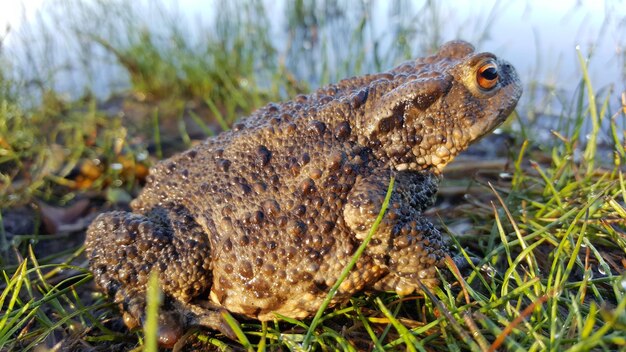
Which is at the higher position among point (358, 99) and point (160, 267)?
point (358, 99)

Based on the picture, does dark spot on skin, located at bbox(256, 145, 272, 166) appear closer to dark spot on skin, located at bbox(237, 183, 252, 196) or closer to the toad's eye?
dark spot on skin, located at bbox(237, 183, 252, 196)

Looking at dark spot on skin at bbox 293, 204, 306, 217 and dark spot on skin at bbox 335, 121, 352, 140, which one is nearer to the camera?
dark spot on skin at bbox 293, 204, 306, 217

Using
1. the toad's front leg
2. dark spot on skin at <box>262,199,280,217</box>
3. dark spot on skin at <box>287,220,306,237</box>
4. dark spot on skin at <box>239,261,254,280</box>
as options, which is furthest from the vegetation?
dark spot on skin at <box>262,199,280,217</box>

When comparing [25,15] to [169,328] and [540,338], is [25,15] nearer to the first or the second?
[169,328]

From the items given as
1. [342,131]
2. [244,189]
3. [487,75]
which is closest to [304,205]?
[244,189]

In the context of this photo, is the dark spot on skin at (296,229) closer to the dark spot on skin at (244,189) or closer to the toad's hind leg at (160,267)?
the dark spot on skin at (244,189)

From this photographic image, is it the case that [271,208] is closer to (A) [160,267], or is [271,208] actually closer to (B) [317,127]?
(B) [317,127]

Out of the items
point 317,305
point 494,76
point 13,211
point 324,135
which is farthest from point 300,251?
point 13,211
